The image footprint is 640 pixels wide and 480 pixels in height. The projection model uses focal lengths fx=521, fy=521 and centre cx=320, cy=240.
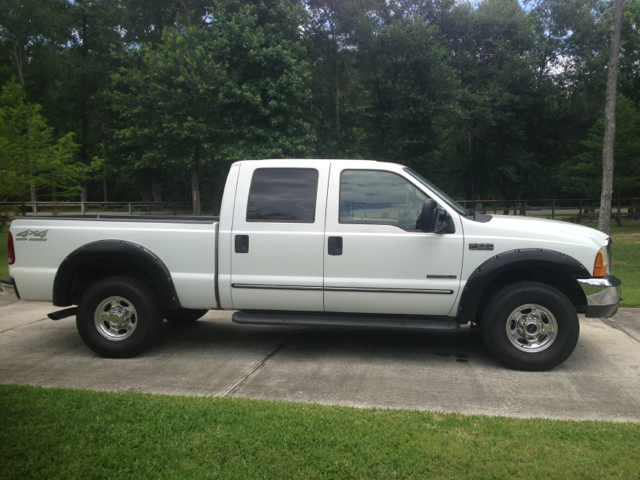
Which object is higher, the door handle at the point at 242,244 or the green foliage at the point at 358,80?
the green foliage at the point at 358,80

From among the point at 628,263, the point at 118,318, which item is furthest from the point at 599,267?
the point at 628,263

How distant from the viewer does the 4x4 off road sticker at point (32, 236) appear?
560 centimetres

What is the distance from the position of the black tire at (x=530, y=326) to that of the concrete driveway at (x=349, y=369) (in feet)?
0.53

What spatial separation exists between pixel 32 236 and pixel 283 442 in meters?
3.84

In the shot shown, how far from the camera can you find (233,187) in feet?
18.4

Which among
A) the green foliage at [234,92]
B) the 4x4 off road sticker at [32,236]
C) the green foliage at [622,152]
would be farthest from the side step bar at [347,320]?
the green foliage at [622,152]

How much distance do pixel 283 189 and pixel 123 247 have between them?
1.80m

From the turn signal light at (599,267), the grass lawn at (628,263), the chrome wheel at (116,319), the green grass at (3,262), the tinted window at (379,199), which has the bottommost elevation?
the green grass at (3,262)

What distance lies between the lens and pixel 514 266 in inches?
201

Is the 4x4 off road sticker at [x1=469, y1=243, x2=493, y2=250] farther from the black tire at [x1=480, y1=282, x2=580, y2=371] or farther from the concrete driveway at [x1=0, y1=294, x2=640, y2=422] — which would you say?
the concrete driveway at [x1=0, y1=294, x2=640, y2=422]

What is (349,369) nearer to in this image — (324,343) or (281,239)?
(324,343)

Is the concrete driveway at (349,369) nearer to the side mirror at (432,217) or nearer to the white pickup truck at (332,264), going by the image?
the white pickup truck at (332,264)

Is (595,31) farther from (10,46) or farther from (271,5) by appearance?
(10,46)

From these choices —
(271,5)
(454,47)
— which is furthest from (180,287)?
(454,47)
